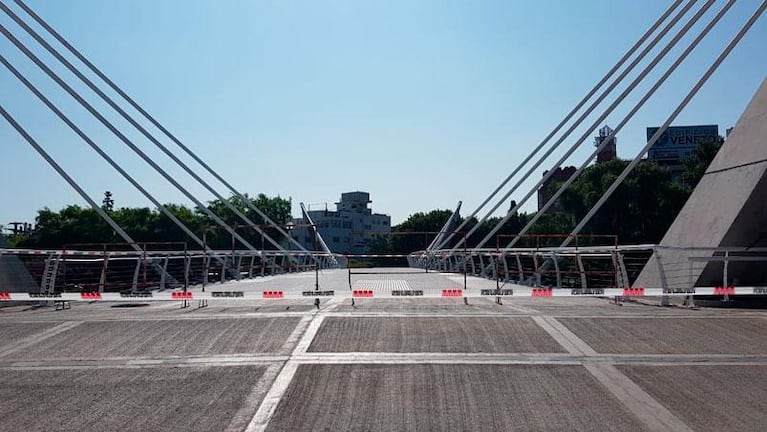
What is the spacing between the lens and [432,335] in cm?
998

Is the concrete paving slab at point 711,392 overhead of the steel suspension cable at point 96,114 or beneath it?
beneath

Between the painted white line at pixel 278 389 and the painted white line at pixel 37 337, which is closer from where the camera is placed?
the painted white line at pixel 278 389

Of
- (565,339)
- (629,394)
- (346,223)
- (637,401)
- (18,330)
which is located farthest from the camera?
(346,223)

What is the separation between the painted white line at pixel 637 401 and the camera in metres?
6.27

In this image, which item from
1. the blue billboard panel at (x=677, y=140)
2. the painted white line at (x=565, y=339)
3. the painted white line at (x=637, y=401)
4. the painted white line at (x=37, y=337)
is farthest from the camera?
the blue billboard panel at (x=677, y=140)

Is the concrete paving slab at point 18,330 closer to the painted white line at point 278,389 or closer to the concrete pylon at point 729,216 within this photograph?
the painted white line at point 278,389

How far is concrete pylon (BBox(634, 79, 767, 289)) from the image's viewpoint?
576 inches

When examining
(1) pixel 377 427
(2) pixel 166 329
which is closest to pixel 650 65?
(2) pixel 166 329

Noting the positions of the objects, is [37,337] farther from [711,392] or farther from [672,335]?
[672,335]

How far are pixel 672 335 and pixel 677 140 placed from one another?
303 feet

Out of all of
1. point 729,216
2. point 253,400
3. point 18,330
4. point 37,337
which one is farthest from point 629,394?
point 729,216

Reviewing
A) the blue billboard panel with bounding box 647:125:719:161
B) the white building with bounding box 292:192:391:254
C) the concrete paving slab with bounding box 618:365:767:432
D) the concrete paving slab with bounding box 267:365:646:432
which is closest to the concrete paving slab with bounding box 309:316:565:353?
the concrete paving slab with bounding box 267:365:646:432

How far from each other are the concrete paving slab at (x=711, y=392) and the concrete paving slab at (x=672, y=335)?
899 millimetres

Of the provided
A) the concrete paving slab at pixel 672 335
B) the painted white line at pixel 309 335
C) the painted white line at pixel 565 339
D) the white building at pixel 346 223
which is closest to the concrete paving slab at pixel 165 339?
the painted white line at pixel 309 335
